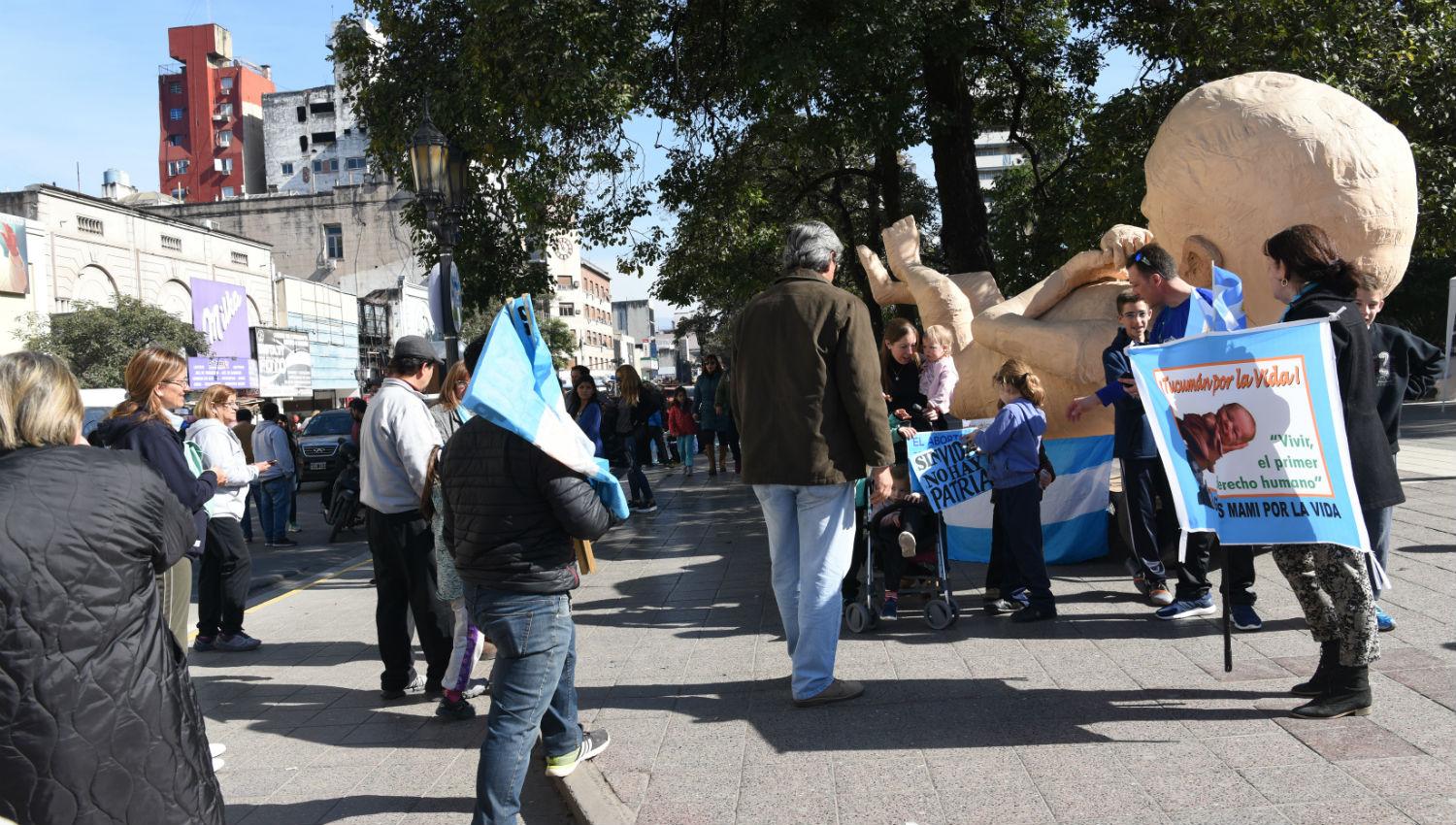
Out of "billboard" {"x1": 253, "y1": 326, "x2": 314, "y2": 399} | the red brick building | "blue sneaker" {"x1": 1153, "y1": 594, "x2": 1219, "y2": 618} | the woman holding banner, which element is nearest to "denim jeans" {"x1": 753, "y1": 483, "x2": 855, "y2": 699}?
the woman holding banner

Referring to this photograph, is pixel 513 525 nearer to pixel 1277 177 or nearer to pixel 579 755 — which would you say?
pixel 579 755

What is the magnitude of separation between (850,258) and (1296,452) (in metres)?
13.6

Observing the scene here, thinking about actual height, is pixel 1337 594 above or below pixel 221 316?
A: below

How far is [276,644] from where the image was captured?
7145 millimetres

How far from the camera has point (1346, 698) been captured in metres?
3.97

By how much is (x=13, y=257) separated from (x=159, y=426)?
1304 inches

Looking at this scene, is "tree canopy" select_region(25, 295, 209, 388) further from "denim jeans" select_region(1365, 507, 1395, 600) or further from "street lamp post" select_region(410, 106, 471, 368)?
"denim jeans" select_region(1365, 507, 1395, 600)

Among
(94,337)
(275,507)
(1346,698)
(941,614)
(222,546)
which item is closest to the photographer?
(1346,698)

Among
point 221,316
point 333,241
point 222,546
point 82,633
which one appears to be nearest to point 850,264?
point 222,546

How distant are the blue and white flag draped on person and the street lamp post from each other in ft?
14.7

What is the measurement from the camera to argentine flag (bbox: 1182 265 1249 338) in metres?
4.88

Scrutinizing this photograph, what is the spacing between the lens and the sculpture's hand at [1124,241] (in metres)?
7.21

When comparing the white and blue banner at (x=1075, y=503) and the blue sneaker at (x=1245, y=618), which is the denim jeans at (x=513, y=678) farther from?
the white and blue banner at (x=1075, y=503)

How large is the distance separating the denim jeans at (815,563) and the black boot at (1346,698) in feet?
6.26
